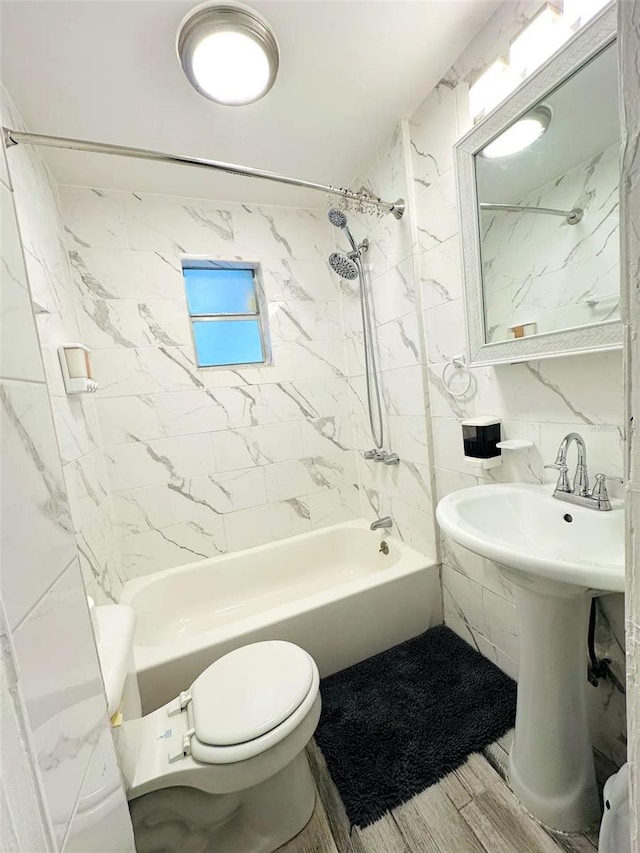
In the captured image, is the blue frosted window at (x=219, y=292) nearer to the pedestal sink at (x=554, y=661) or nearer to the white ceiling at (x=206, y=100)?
the white ceiling at (x=206, y=100)

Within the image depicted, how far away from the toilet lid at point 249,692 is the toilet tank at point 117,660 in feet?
0.64

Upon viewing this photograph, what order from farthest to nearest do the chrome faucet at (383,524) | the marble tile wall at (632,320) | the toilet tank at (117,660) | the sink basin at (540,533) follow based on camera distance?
the chrome faucet at (383,524), the toilet tank at (117,660), the sink basin at (540,533), the marble tile wall at (632,320)

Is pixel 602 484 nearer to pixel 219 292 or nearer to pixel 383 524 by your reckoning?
pixel 383 524

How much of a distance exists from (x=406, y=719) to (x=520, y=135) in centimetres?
207

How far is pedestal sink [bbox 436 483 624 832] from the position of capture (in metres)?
0.91

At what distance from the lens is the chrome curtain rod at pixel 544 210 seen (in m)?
0.98

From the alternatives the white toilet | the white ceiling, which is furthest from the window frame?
the white toilet

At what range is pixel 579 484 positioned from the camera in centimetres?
102

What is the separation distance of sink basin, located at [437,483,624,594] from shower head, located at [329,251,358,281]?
1.29 meters

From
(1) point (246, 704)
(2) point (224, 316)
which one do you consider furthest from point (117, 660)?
(2) point (224, 316)

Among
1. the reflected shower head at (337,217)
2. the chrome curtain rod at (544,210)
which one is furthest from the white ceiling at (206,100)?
the chrome curtain rod at (544,210)

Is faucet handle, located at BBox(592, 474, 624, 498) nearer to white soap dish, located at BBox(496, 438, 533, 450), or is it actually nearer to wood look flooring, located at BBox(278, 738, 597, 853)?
white soap dish, located at BBox(496, 438, 533, 450)

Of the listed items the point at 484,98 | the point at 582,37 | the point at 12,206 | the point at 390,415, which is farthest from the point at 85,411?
the point at 582,37

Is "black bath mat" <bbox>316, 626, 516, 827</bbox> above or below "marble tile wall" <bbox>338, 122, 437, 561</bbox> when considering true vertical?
below
